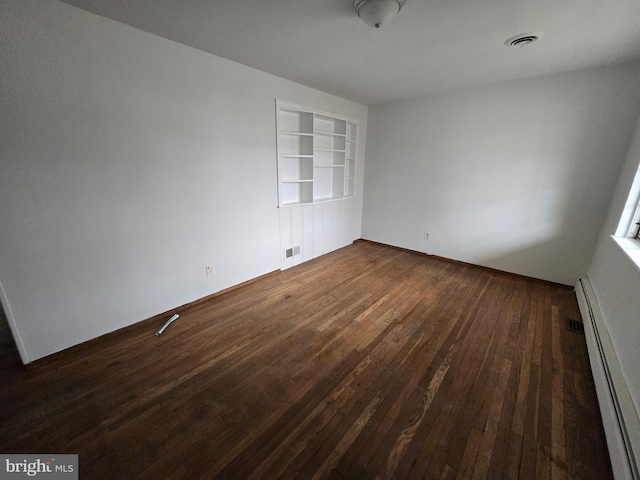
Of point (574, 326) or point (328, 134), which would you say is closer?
point (574, 326)

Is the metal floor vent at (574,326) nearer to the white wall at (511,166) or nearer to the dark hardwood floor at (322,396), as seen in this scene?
the dark hardwood floor at (322,396)

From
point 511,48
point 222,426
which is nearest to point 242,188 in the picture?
point 222,426

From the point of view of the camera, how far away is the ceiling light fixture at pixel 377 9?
1.42 m

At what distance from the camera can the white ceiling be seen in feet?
5.05

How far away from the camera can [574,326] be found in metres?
2.29

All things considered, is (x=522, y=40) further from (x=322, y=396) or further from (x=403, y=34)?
(x=322, y=396)

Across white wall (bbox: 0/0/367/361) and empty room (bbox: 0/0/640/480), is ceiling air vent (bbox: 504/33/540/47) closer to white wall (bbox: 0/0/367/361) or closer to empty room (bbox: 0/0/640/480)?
empty room (bbox: 0/0/640/480)

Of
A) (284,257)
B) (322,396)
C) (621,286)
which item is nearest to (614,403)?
(621,286)

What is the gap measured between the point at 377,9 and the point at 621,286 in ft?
8.25

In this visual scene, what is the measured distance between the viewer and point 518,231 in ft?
10.4

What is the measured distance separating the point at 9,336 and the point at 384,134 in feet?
15.9

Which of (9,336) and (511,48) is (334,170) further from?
(9,336)

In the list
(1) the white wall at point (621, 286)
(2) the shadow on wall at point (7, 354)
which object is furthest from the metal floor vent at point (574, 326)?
(2) the shadow on wall at point (7, 354)

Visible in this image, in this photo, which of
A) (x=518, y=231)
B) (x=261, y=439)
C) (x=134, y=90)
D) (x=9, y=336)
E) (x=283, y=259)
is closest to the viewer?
(x=261, y=439)
